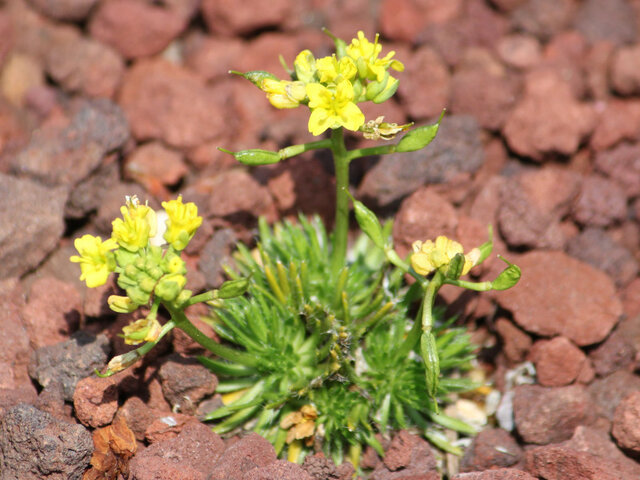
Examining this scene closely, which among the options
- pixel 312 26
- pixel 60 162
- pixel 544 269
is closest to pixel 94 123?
pixel 60 162

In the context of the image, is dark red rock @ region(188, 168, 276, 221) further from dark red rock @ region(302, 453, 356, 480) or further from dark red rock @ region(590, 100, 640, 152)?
dark red rock @ region(590, 100, 640, 152)

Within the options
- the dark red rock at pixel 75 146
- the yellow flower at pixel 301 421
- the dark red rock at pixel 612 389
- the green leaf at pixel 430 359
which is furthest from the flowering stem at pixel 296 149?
the dark red rock at pixel 612 389

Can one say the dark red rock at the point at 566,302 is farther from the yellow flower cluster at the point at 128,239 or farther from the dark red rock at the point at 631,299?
the yellow flower cluster at the point at 128,239

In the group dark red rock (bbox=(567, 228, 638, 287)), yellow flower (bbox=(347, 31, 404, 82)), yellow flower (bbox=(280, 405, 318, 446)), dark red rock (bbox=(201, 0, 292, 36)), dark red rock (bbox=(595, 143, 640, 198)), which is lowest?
yellow flower (bbox=(280, 405, 318, 446))

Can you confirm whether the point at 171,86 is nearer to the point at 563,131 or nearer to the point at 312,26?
the point at 312,26

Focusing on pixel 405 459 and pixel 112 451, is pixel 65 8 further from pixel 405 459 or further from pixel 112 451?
pixel 405 459

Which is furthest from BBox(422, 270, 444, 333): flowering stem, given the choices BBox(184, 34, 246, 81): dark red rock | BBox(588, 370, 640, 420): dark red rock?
BBox(184, 34, 246, 81): dark red rock

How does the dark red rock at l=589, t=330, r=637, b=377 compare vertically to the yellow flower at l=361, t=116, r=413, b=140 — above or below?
below
